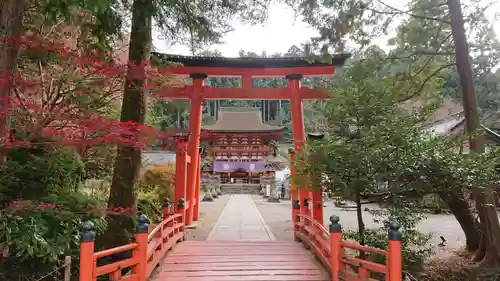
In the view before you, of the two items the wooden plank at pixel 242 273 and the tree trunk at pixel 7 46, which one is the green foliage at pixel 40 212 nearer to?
the tree trunk at pixel 7 46

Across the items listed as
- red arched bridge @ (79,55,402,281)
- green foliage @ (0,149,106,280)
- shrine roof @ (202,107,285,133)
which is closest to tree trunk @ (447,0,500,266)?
red arched bridge @ (79,55,402,281)

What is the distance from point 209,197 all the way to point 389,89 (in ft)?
54.4

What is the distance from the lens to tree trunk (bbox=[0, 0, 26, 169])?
3602 millimetres

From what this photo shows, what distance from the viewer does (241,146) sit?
97.8 ft

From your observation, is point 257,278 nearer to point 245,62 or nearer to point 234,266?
point 234,266

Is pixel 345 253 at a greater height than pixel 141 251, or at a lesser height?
lesser

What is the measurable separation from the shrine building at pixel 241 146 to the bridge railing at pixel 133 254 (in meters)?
16.9

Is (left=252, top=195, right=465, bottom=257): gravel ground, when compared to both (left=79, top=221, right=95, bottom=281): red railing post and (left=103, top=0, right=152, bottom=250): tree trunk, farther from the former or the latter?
(left=79, top=221, right=95, bottom=281): red railing post

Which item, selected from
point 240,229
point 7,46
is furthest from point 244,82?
point 7,46

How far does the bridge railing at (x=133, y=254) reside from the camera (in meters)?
3.64

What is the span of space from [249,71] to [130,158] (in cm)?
600

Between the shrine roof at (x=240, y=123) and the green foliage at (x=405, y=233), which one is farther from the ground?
the shrine roof at (x=240, y=123)

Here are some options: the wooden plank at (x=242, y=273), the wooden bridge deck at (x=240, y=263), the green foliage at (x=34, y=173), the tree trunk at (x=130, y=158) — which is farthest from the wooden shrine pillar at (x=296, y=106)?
the green foliage at (x=34, y=173)

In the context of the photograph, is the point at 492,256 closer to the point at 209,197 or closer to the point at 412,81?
the point at 412,81
